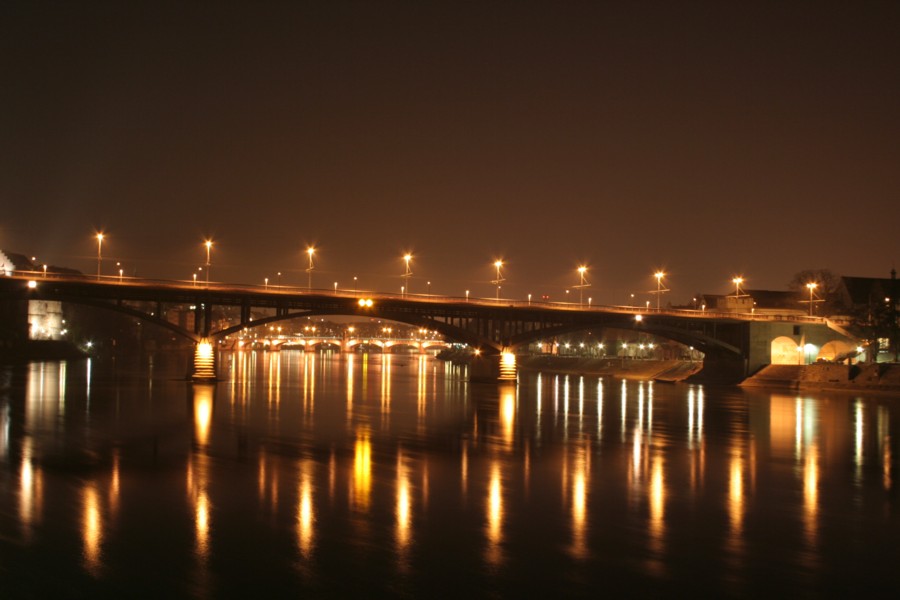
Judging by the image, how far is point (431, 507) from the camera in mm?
22859

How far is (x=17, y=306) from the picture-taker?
134m

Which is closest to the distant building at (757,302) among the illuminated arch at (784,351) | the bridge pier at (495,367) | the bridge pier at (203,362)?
the illuminated arch at (784,351)

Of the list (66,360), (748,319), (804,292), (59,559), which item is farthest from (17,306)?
(59,559)

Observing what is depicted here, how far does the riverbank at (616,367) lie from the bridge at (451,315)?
494cm

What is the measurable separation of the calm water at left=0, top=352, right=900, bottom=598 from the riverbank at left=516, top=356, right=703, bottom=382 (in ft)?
216

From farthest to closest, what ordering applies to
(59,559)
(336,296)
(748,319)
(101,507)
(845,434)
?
(748,319)
(336,296)
(845,434)
(101,507)
(59,559)

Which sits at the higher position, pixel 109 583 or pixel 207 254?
pixel 207 254

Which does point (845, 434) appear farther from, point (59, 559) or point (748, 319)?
point (748, 319)

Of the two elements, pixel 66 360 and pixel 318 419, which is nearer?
pixel 318 419

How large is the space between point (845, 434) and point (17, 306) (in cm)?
12137

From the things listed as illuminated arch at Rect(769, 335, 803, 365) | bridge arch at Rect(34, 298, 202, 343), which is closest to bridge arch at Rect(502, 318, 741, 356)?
illuminated arch at Rect(769, 335, 803, 365)

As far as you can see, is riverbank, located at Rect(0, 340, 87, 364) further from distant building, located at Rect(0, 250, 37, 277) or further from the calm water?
the calm water

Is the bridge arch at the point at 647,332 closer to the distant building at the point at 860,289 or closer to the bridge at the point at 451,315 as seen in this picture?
the bridge at the point at 451,315

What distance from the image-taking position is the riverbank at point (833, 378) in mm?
84312
